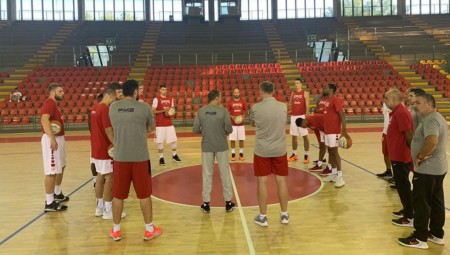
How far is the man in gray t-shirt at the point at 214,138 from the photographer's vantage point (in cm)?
551

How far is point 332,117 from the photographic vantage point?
6852mm

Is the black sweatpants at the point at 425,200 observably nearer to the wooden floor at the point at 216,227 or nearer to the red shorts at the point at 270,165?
the wooden floor at the point at 216,227

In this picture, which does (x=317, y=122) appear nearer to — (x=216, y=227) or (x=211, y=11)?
(x=216, y=227)

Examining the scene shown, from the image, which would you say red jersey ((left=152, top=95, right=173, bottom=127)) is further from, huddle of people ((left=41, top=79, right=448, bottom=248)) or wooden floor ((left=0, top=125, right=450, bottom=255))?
huddle of people ((left=41, top=79, right=448, bottom=248))

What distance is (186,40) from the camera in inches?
1188

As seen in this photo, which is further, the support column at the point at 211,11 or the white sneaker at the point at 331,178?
the support column at the point at 211,11

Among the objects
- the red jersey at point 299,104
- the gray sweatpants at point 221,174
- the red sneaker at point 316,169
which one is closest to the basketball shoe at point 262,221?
the gray sweatpants at point 221,174

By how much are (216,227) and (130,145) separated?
5.23 ft

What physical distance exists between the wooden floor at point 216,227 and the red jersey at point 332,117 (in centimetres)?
106

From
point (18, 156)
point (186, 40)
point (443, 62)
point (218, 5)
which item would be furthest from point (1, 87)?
point (443, 62)

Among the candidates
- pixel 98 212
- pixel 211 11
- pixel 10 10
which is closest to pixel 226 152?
pixel 98 212

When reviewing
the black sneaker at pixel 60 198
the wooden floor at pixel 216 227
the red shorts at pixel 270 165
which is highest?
the red shorts at pixel 270 165

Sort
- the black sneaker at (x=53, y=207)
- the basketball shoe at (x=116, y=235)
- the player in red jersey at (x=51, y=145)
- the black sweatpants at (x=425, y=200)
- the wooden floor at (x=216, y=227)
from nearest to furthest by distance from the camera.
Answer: the black sweatpants at (x=425, y=200) < the wooden floor at (x=216, y=227) < the basketball shoe at (x=116, y=235) < the player in red jersey at (x=51, y=145) < the black sneaker at (x=53, y=207)

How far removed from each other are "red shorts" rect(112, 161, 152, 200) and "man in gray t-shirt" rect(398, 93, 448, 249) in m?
3.04
